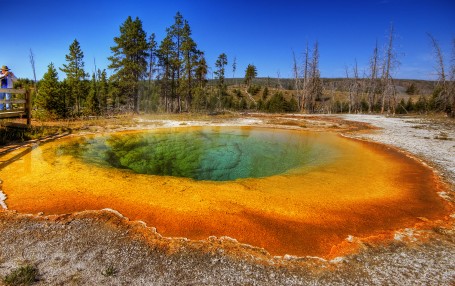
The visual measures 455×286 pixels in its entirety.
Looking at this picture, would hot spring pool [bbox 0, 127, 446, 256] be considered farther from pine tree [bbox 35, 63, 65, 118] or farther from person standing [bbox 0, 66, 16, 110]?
pine tree [bbox 35, 63, 65, 118]

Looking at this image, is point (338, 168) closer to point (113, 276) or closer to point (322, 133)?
point (113, 276)

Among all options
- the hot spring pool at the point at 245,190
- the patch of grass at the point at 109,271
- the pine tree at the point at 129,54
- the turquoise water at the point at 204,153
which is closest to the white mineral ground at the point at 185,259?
the patch of grass at the point at 109,271

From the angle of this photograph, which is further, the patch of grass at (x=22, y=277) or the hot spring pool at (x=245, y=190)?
the hot spring pool at (x=245, y=190)

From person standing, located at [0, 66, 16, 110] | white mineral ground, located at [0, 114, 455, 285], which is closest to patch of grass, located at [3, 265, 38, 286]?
white mineral ground, located at [0, 114, 455, 285]

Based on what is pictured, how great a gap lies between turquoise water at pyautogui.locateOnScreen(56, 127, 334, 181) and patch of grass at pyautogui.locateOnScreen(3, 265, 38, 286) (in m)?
5.26

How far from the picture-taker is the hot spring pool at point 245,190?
4.56 metres

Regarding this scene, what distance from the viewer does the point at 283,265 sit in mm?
3516

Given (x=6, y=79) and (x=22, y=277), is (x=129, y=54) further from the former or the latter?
(x=22, y=277)

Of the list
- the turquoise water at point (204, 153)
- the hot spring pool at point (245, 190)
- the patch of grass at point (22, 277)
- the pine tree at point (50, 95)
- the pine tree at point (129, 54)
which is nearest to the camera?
the patch of grass at point (22, 277)

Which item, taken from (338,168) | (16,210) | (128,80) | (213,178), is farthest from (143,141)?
(128,80)

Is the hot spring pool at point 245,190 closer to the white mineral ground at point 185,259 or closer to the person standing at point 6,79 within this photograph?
the white mineral ground at point 185,259

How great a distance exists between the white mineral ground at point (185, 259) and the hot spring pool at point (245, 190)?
33cm

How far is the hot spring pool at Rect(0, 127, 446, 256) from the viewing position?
4562mm

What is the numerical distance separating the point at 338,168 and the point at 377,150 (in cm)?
385
